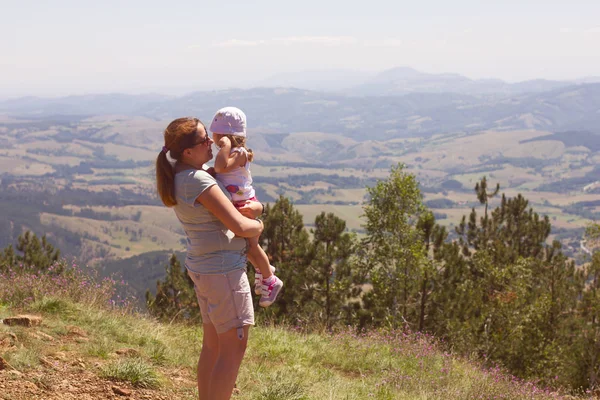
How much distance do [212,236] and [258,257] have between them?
0.50 meters

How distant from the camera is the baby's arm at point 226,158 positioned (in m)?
3.71

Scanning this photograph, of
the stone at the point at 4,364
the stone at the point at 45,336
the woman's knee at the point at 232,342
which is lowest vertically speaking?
the stone at the point at 45,336

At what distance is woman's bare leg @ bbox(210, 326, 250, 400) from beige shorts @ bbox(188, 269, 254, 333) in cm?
10

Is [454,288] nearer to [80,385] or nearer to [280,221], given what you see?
[280,221]

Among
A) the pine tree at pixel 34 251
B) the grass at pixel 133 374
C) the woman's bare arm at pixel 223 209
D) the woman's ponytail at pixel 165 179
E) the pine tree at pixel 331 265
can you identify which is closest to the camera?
the woman's bare arm at pixel 223 209

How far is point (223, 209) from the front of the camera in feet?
11.4

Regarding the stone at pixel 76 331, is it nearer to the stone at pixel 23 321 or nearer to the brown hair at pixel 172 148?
the stone at pixel 23 321

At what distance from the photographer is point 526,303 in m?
19.2

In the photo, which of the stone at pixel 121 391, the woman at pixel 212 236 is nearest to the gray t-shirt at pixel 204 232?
the woman at pixel 212 236

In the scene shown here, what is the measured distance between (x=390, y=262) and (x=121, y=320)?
13295 millimetres

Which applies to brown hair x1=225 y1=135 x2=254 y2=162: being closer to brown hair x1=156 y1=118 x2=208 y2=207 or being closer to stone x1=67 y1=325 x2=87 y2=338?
brown hair x1=156 y1=118 x2=208 y2=207

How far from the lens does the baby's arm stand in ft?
12.2

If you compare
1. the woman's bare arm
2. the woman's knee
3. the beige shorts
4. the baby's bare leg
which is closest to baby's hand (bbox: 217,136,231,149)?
the woman's bare arm

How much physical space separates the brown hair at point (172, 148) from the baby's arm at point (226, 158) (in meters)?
0.20
